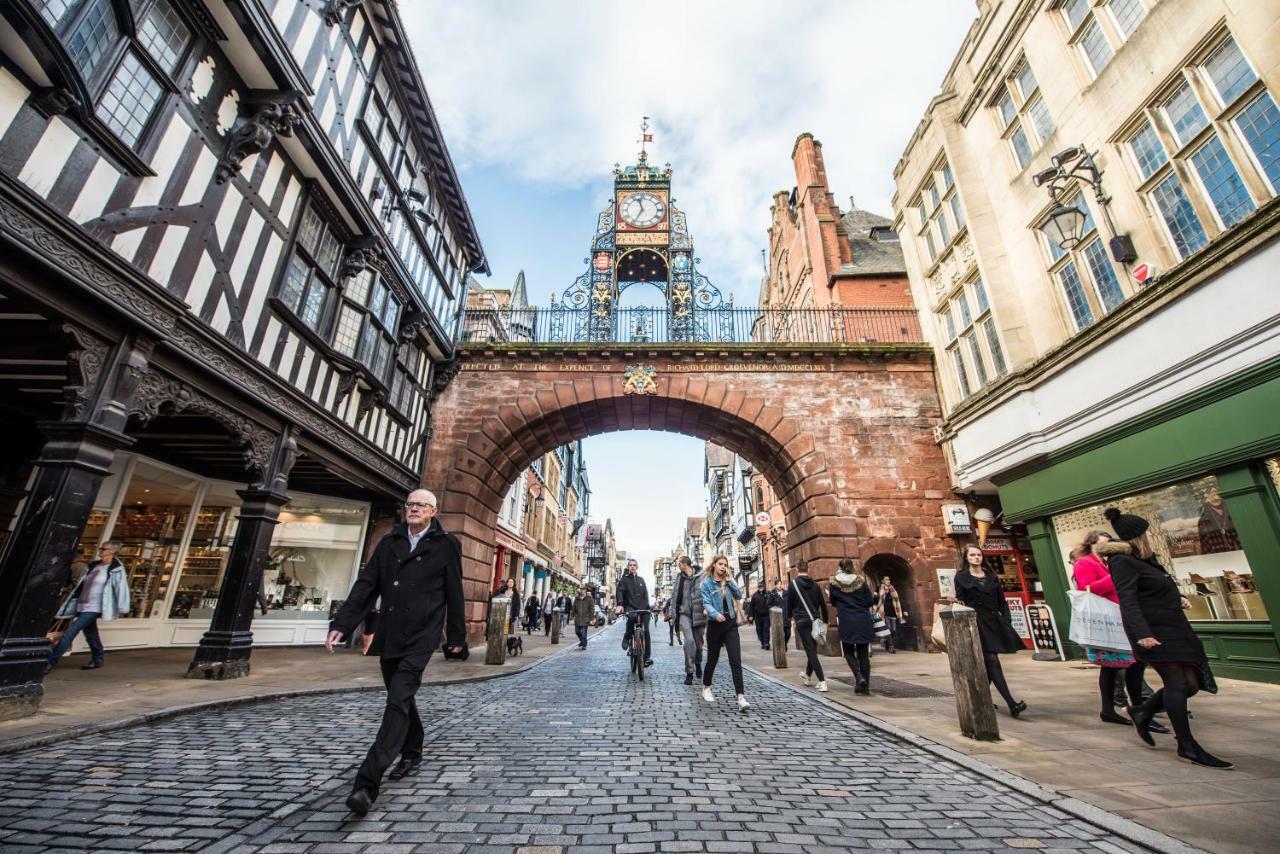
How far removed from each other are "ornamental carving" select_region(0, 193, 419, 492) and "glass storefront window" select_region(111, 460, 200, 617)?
13.0ft

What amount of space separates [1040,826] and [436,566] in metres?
3.65

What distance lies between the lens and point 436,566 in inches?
140

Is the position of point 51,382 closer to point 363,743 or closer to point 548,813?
point 363,743

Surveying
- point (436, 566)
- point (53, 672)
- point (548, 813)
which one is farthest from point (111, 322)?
point (548, 813)

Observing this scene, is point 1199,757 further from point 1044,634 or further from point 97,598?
point 97,598

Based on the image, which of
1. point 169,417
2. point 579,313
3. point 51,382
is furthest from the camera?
point 579,313

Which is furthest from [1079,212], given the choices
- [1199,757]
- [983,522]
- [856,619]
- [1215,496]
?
[1199,757]

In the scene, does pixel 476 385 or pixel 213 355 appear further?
pixel 476 385

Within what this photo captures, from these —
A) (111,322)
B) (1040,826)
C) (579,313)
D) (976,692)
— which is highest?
(579,313)

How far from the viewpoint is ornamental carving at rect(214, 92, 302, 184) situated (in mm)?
6418

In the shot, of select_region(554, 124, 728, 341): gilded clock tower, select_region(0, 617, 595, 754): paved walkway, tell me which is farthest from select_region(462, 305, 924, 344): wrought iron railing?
select_region(0, 617, 595, 754): paved walkway

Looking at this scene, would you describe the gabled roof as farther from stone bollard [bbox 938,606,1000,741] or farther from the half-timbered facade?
stone bollard [bbox 938,606,1000,741]

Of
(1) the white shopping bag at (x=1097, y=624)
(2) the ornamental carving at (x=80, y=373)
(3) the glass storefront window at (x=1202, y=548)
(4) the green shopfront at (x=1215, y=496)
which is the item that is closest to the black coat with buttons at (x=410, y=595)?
(2) the ornamental carving at (x=80, y=373)

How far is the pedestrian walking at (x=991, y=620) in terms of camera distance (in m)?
5.23
